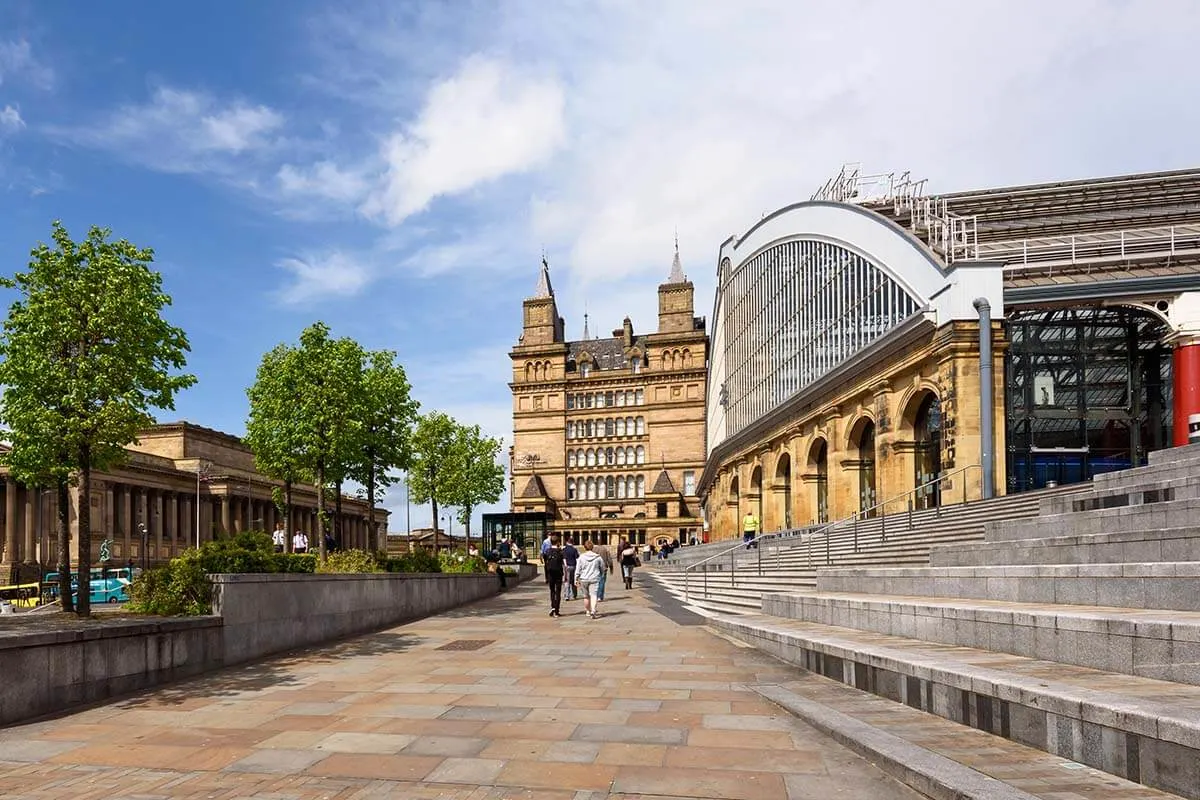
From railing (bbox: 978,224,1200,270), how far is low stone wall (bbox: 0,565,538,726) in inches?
999

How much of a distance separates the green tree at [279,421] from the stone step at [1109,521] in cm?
Result: 2181

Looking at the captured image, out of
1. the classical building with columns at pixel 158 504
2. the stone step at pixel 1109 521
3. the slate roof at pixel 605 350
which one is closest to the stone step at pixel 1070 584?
the stone step at pixel 1109 521

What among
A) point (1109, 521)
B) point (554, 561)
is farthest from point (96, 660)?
point (1109, 521)

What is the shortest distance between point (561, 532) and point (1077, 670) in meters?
92.4

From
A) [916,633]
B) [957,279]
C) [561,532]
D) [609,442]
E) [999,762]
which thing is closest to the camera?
[999,762]

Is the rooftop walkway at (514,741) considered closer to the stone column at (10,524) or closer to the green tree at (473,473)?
the green tree at (473,473)

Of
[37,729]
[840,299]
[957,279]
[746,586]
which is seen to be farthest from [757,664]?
[840,299]

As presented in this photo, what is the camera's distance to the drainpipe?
1128 inches

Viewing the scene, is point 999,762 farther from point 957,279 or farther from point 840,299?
point 840,299

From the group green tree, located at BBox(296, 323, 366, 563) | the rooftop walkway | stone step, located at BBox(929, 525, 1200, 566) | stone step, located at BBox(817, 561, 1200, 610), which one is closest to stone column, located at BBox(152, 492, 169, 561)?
green tree, located at BBox(296, 323, 366, 563)

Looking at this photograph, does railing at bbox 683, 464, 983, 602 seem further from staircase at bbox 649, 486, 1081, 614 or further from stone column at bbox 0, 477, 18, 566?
stone column at bbox 0, 477, 18, 566

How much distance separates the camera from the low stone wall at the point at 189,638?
9180 mm

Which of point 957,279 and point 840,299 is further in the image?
point 840,299

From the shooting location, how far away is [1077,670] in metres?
7.13
